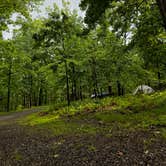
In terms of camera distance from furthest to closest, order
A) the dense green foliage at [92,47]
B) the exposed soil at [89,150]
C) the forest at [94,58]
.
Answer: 1. the dense green foliage at [92,47]
2. the forest at [94,58]
3. the exposed soil at [89,150]

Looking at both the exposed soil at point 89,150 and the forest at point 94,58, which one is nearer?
the exposed soil at point 89,150

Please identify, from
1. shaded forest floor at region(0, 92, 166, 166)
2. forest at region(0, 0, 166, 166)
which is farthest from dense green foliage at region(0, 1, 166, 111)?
shaded forest floor at region(0, 92, 166, 166)

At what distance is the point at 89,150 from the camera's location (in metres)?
6.04

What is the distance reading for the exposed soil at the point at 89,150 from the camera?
200 inches

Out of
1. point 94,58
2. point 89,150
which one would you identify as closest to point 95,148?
point 89,150

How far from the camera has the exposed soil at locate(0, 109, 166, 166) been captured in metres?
5.09

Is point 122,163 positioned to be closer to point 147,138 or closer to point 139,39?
point 147,138

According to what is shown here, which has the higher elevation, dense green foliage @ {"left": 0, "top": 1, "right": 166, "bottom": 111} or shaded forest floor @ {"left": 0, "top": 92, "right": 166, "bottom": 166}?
dense green foliage @ {"left": 0, "top": 1, "right": 166, "bottom": 111}

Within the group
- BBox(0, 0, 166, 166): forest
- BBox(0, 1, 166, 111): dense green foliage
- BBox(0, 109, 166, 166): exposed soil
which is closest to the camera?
BBox(0, 109, 166, 166): exposed soil

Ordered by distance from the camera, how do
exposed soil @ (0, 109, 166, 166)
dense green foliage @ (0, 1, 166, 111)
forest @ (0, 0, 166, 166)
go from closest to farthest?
exposed soil @ (0, 109, 166, 166) → forest @ (0, 0, 166, 166) → dense green foliage @ (0, 1, 166, 111)

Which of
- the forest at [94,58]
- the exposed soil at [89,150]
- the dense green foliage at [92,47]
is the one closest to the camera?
the exposed soil at [89,150]

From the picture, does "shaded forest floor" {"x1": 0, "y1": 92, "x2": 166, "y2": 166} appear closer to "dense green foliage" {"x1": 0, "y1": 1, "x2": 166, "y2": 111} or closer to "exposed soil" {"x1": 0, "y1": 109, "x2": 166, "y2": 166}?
"exposed soil" {"x1": 0, "y1": 109, "x2": 166, "y2": 166}

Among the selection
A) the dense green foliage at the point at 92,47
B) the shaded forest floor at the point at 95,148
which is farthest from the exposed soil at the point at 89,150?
the dense green foliage at the point at 92,47

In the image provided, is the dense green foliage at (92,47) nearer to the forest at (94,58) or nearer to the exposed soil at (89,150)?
the forest at (94,58)
